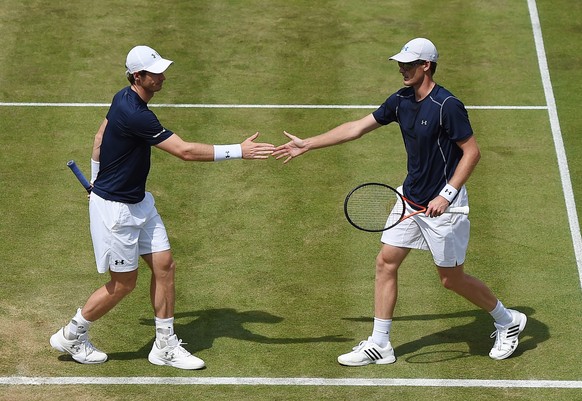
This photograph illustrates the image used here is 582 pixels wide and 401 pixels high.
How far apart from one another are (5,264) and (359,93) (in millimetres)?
6005

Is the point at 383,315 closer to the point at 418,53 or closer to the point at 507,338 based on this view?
the point at 507,338

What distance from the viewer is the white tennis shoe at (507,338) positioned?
11656 millimetres

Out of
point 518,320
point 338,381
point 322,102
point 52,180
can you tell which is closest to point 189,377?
point 338,381

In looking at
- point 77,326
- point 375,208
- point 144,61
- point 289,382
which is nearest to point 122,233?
point 77,326

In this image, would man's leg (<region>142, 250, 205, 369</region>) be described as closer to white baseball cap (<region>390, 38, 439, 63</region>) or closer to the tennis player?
the tennis player

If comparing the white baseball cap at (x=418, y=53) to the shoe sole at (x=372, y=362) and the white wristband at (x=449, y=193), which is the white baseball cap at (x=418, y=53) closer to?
the white wristband at (x=449, y=193)

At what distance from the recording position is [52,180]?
15133 millimetres

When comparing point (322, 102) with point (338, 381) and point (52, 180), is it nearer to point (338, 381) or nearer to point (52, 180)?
point (52, 180)

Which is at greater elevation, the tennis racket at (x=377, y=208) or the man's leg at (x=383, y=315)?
the tennis racket at (x=377, y=208)

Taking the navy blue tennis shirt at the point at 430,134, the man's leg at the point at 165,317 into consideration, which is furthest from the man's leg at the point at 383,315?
the man's leg at the point at 165,317

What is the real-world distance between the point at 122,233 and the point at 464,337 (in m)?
3.40

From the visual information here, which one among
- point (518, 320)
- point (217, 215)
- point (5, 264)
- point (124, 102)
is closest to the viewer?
point (124, 102)

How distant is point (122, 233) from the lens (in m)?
11.2

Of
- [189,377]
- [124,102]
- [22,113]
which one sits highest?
[124,102]
